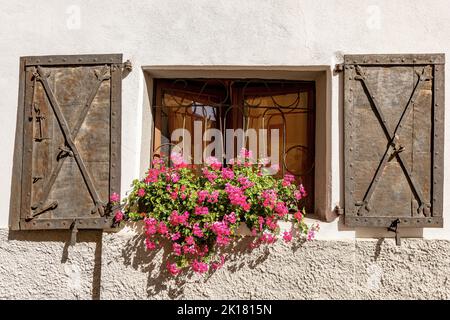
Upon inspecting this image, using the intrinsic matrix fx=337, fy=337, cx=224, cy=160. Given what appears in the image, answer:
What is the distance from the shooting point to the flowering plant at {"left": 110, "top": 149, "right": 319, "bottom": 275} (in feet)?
8.23

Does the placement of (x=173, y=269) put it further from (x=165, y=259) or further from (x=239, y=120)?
(x=239, y=120)

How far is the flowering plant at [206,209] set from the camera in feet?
8.23

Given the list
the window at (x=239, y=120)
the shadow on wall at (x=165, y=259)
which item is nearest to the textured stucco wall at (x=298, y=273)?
the shadow on wall at (x=165, y=259)

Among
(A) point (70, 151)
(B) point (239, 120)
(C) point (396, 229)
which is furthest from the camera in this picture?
(B) point (239, 120)

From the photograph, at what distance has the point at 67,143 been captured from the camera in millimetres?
2740

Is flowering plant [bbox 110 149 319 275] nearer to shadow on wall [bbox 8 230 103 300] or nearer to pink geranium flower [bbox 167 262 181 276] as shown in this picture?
pink geranium flower [bbox 167 262 181 276]

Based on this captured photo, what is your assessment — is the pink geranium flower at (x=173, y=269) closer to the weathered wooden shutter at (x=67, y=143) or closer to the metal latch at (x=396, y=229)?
the weathered wooden shutter at (x=67, y=143)

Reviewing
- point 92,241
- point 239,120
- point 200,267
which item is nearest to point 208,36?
point 239,120

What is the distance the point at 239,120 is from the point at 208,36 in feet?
2.53

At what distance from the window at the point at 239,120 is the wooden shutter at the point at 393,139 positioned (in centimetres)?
43

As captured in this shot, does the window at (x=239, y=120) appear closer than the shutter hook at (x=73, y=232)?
No

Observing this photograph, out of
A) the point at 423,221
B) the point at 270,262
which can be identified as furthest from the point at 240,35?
the point at 423,221

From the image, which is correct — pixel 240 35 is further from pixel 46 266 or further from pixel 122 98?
pixel 46 266

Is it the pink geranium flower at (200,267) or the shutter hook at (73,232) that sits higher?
the shutter hook at (73,232)
